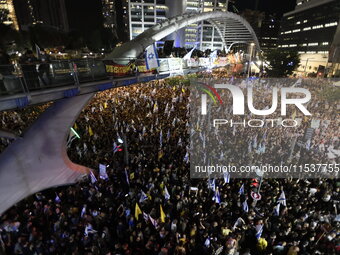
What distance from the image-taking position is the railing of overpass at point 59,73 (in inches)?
292

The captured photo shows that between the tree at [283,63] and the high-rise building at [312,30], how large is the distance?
11862 millimetres

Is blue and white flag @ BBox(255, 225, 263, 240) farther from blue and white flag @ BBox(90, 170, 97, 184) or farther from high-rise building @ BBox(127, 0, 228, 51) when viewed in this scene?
high-rise building @ BBox(127, 0, 228, 51)

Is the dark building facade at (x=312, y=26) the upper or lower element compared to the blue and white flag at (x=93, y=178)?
A: upper

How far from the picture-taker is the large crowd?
6.68m

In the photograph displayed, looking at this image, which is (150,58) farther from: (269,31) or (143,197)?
(269,31)

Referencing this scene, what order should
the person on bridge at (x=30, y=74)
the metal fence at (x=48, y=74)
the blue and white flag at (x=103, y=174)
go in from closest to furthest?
the metal fence at (x=48, y=74), the person on bridge at (x=30, y=74), the blue and white flag at (x=103, y=174)

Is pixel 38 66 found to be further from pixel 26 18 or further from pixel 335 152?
pixel 26 18

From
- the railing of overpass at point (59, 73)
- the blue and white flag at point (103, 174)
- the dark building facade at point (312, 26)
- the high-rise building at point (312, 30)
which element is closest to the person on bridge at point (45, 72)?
the railing of overpass at point (59, 73)

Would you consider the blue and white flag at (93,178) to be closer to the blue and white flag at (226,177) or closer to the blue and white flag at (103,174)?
the blue and white flag at (103,174)

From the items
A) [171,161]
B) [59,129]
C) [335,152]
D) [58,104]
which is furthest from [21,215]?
[335,152]

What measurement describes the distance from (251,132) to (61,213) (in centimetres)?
1074

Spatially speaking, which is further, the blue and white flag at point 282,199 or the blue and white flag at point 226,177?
the blue and white flag at point 226,177

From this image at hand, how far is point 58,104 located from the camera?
9.89m

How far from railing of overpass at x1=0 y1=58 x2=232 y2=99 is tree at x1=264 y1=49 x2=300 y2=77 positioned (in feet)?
135
